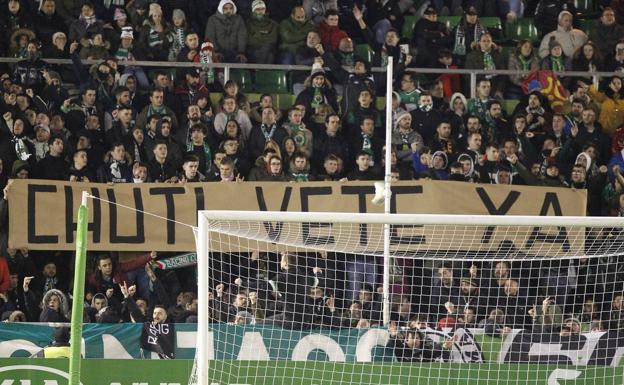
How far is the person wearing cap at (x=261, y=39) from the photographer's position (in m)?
18.6

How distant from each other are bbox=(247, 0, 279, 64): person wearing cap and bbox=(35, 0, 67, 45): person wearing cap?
7.45ft

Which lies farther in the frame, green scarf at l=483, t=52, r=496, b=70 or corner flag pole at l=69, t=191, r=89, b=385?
green scarf at l=483, t=52, r=496, b=70

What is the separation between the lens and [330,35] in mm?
18766

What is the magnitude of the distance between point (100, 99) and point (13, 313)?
127 inches

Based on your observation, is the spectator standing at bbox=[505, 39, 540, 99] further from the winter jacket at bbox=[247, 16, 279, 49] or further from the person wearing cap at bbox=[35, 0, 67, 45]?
the person wearing cap at bbox=[35, 0, 67, 45]

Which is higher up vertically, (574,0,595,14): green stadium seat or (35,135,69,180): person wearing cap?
(574,0,595,14): green stadium seat

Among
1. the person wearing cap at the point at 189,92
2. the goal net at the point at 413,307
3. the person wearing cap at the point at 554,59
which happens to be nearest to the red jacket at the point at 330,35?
the person wearing cap at the point at 189,92

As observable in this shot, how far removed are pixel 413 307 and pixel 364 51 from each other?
17.5 feet

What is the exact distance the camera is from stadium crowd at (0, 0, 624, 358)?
48.3ft

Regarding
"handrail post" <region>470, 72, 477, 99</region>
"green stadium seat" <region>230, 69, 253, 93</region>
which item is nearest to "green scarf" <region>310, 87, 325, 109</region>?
"green stadium seat" <region>230, 69, 253, 93</region>

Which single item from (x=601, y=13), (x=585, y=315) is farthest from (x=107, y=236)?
(x=601, y=13)

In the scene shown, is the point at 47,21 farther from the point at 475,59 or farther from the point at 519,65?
the point at 519,65

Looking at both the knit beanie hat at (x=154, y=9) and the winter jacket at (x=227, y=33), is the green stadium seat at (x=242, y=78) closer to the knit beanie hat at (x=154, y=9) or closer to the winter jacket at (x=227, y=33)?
the winter jacket at (x=227, y=33)

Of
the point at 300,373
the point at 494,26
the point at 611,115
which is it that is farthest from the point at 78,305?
the point at 494,26
